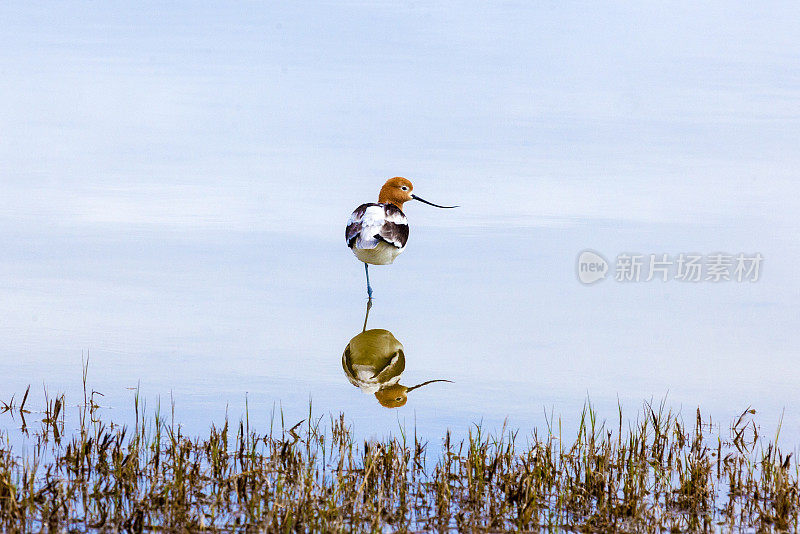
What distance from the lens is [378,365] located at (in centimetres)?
870

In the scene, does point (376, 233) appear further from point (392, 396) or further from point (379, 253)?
point (392, 396)

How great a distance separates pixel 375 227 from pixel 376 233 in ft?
0.34

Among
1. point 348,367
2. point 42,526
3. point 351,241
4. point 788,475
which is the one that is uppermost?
point 351,241

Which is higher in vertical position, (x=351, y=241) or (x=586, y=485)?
(x=351, y=241)

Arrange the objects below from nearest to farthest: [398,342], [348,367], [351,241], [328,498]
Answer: [328,498] → [348,367] → [398,342] → [351,241]

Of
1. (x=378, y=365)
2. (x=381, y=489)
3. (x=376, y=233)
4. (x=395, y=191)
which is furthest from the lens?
(x=395, y=191)

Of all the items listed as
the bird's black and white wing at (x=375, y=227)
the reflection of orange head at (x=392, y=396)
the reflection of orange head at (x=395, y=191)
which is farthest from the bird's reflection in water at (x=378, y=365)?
the reflection of orange head at (x=395, y=191)

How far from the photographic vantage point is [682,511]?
4953 millimetres

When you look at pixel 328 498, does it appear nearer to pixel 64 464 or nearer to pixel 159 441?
pixel 159 441

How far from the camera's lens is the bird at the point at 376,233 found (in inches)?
454

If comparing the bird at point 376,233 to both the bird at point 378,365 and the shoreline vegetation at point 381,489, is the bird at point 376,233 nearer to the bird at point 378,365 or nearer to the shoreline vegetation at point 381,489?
the bird at point 378,365

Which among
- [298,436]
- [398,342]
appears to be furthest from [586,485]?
[398,342]

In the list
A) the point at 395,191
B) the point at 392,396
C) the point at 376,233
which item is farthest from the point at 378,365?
the point at 395,191

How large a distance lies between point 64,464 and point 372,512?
215 centimetres
